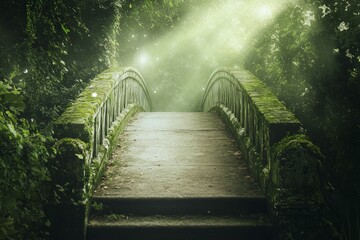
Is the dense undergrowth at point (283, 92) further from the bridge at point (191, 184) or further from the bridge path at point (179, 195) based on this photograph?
the bridge path at point (179, 195)

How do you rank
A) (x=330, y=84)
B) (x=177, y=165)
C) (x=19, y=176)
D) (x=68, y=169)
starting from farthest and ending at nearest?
(x=177, y=165), (x=330, y=84), (x=68, y=169), (x=19, y=176)

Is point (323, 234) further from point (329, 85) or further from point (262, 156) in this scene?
point (329, 85)

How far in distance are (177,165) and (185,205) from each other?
125cm

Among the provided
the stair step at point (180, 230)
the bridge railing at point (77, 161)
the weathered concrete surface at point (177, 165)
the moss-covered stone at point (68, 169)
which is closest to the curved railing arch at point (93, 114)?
the bridge railing at point (77, 161)

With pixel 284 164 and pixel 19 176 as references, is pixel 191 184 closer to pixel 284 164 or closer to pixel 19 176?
pixel 284 164

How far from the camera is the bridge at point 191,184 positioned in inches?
161

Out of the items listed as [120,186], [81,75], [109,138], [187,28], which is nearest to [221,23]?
[187,28]

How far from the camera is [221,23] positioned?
56.6 feet

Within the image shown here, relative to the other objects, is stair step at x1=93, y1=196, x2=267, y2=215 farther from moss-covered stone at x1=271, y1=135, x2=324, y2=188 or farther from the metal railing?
the metal railing

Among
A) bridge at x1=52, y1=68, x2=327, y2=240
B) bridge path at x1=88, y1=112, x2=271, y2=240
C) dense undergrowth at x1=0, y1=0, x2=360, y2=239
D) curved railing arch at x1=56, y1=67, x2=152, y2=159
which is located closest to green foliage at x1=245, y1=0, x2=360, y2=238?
dense undergrowth at x1=0, y1=0, x2=360, y2=239

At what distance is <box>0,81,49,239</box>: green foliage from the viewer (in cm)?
325

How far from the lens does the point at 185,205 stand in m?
4.58

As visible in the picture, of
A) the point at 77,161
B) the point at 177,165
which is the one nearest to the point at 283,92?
the point at 177,165

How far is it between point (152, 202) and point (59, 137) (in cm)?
134
